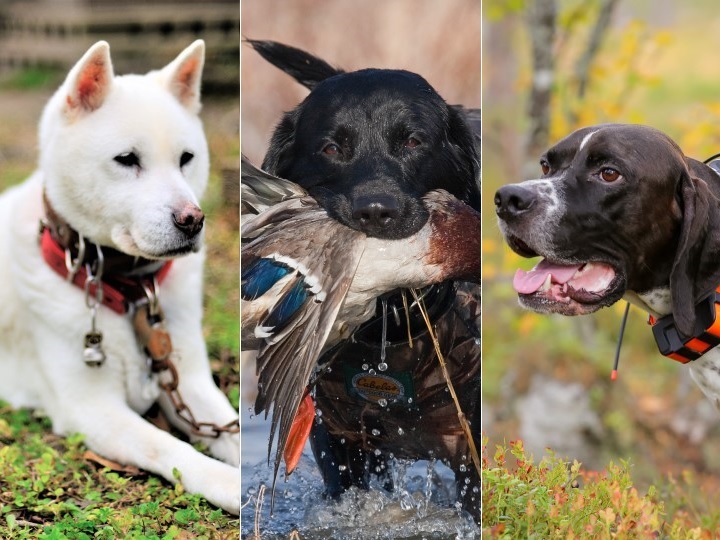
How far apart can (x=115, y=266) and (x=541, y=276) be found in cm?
166

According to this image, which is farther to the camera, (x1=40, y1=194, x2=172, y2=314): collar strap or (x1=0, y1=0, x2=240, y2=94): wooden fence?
(x1=0, y1=0, x2=240, y2=94): wooden fence

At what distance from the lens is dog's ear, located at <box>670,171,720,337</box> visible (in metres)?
2.50

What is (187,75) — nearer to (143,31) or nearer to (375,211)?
(375,211)

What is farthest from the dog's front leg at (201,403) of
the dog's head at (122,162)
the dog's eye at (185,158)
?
the dog's eye at (185,158)

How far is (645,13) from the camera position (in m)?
9.29

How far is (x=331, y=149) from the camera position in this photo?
8.47 feet

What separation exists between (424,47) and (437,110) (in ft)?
0.62

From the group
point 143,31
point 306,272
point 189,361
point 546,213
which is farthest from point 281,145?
point 143,31

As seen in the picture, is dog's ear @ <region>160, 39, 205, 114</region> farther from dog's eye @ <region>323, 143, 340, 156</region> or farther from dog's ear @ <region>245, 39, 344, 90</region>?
dog's eye @ <region>323, 143, 340, 156</region>

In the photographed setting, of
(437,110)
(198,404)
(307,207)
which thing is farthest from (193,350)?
(437,110)

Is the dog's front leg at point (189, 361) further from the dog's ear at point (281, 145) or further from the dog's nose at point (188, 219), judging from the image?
the dog's ear at point (281, 145)

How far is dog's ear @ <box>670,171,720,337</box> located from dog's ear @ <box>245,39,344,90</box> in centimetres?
110

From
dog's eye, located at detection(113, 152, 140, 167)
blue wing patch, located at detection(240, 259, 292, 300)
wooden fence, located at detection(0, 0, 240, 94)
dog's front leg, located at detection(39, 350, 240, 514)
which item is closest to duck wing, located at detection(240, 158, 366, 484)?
blue wing patch, located at detection(240, 259, 292, 300)

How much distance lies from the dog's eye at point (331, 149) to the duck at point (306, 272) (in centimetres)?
14
